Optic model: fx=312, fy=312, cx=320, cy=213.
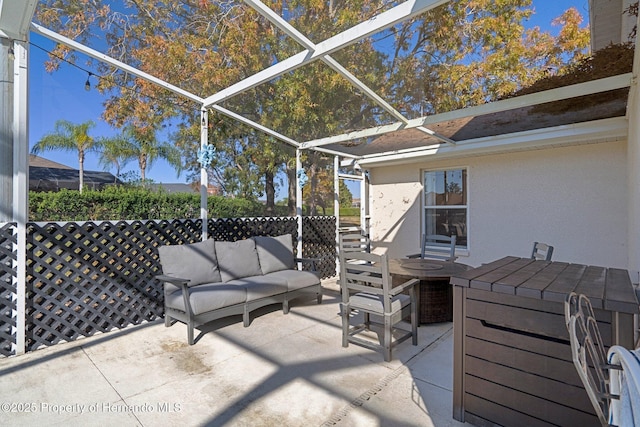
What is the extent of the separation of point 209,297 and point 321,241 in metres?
3.38

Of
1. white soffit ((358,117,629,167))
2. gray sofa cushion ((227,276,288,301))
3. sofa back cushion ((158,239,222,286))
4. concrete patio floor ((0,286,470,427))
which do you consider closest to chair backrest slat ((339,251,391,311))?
concrete patio floor ((0,286,470,427))

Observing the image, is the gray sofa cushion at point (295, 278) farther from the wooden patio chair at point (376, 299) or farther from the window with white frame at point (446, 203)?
the window with white frame at point (446, 203)

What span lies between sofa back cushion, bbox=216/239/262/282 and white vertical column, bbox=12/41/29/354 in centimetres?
195

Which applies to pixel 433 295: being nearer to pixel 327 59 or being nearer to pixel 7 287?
pixel 327 59

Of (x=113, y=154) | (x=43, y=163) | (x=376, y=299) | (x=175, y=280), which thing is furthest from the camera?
(x=113, y=154)

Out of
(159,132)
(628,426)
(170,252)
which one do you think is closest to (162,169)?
(159,132)

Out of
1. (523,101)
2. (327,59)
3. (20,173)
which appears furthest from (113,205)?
(523,101)

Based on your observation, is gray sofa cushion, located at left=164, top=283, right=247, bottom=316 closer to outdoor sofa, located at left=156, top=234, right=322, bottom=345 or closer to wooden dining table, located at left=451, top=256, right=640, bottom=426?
outdoor sofa, located at left=156, top=234, right=322, bottom=345

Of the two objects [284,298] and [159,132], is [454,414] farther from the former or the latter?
[159,132]

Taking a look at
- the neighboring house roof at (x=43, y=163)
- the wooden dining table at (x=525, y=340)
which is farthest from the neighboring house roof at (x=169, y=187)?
the wooden dining table at (x=525, y=340)

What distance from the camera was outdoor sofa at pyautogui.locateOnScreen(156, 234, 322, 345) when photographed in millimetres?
3486

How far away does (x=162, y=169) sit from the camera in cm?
1296

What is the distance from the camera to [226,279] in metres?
4.20

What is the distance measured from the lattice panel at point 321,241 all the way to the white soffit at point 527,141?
6.09 feet
